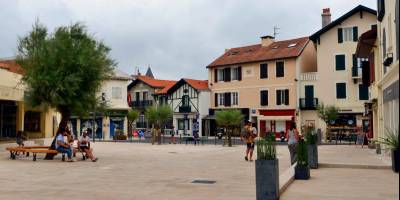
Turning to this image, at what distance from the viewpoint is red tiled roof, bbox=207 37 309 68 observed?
4603cm

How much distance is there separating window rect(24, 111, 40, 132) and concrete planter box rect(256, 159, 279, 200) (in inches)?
1038

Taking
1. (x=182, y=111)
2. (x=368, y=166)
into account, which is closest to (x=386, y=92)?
(x=368, y=166)

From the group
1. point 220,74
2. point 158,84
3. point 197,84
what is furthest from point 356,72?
point 158,84

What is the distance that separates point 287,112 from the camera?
45.7 m

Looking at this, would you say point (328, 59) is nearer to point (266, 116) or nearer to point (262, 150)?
point (266, 116)

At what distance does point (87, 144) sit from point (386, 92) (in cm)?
1229

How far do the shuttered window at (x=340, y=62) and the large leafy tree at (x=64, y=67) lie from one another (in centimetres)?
2745

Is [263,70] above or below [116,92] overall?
above

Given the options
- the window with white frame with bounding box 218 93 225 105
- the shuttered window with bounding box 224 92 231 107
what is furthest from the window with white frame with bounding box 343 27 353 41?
the window with white frame with bounding box 218 93 225 105

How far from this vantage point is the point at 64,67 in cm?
1950

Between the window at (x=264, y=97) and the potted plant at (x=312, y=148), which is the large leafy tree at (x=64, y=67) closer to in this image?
the potted plant at (x=312, y=148)

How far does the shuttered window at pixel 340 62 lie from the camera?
42.7 metres

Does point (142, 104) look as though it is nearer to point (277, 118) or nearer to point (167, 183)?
point (277, 118)

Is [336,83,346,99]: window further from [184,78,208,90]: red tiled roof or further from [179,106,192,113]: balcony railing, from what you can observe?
[179,106,192,113]: balcony railing
